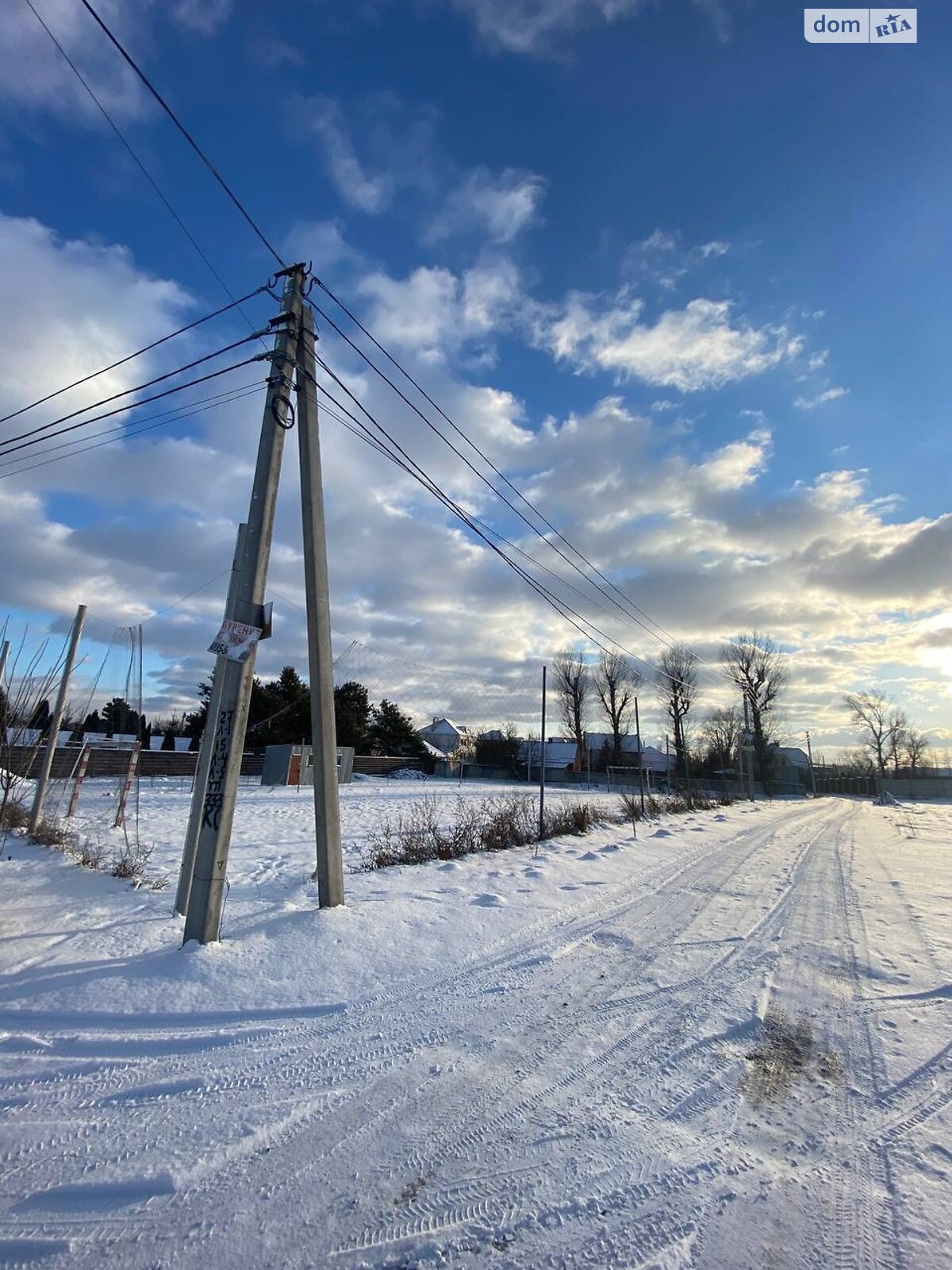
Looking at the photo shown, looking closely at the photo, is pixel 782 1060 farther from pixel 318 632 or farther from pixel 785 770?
pixel 785 770

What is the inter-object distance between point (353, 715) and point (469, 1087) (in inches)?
1556

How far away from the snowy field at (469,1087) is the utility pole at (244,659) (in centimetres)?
48

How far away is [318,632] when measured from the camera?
19.1 feet

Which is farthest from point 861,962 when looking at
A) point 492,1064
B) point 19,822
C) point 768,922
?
point 19,822

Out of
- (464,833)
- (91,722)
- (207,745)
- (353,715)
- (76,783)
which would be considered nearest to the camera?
(207,745)

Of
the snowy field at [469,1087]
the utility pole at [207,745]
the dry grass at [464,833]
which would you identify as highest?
the utility pole at [207,745]

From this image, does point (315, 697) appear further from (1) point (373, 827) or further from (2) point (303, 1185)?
(1) point (373, 827)

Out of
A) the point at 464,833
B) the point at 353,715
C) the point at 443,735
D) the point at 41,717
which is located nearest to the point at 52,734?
the point at 41,717

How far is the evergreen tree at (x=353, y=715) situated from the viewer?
40231 millimetres

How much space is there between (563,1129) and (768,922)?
437 centimetres

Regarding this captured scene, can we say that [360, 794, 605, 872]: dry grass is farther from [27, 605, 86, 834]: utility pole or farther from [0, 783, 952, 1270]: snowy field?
[27, 605, 86, 834]: utility pole

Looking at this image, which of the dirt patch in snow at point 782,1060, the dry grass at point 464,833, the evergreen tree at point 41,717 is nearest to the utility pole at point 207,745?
the dry grass at point 464,833

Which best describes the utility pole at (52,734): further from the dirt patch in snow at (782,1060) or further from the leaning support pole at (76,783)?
the dirt patch in snow at (782,1060)

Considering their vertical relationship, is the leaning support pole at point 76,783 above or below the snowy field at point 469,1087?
above
